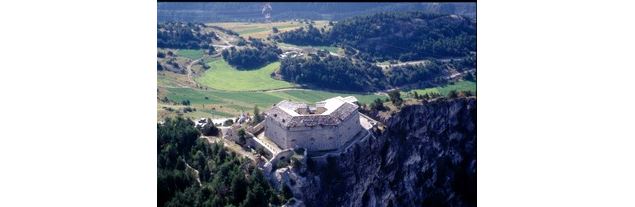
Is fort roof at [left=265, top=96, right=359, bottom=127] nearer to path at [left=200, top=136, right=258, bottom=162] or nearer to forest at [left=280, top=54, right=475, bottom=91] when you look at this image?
path at [left=200, top=136, right=258, bottom=162]

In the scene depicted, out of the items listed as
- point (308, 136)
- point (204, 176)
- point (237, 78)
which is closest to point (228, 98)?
point (237, 78)

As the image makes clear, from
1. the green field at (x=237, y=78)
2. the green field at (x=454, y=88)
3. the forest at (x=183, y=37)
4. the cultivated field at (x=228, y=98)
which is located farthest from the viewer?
the forest at (x=183, y=37)

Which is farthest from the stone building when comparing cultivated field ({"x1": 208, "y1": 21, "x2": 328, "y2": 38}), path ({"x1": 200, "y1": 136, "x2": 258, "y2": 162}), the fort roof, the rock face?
cultivated field ({"x1": 208, "y1": 21, "x2": 328, "y2": 38})

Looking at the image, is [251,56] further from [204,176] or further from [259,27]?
[204,176]

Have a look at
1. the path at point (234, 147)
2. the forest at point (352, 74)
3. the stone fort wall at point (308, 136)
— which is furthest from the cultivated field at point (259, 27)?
the stone fort wall at point (308, 136)

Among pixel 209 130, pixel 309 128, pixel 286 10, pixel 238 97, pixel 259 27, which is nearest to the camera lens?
pixel 309 128

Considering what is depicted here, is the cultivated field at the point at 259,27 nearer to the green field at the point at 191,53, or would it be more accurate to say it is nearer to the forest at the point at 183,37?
the forest at the point at 183,37

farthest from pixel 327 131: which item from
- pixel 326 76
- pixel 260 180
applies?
pixel 326 76

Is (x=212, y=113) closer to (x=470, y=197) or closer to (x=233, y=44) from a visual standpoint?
(x=470, y=197)
